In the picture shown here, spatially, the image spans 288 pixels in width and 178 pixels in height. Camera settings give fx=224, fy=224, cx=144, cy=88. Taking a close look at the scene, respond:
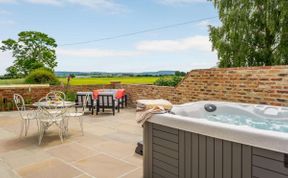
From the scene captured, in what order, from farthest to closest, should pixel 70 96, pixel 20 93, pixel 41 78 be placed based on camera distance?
pixel 41 78 < pixel 70 96 < pixel 20 93

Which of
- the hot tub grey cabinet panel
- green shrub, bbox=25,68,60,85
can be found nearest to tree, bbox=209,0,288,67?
green shrub, bbox=25,68,60,85

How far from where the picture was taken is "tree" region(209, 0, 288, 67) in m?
8.84

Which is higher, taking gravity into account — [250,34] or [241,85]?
[250,34]

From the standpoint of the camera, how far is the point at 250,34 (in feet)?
31.9

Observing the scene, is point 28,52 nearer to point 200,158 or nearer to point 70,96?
point 70,96

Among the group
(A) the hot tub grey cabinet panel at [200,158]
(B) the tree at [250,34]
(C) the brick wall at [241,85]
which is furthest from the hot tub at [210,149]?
(B) the tree at [250,34]

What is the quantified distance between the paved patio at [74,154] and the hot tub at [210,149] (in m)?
0.52

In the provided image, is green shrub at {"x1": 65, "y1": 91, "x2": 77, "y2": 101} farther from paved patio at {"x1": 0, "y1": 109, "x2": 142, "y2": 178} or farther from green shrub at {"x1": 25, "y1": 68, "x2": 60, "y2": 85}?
paved patio at {"x1": 0, "y1": 109, "x2": 142, "y2": 178}

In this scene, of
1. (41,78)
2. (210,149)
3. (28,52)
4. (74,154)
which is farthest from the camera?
(28,52)

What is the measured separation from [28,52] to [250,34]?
780 inches

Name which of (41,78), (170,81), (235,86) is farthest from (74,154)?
(41,78)

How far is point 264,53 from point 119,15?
22.8 feet

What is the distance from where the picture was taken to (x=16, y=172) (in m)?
2.90

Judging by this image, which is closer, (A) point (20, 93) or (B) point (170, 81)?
(B) point (170, 81)
